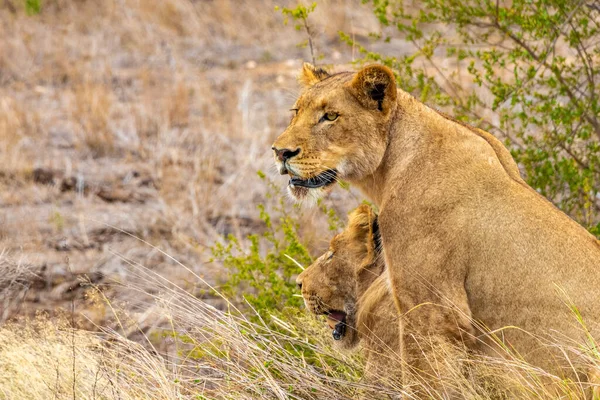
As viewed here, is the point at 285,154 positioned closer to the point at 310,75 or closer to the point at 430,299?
the point at 310,75

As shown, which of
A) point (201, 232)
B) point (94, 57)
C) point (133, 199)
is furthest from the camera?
point (94, 57)

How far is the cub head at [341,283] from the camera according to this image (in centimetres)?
480

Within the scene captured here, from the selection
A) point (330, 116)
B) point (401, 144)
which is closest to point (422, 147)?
point (401, 144)

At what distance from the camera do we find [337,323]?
4.87 meters

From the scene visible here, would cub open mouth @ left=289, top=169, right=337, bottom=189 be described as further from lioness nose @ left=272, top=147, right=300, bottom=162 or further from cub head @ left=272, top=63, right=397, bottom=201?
lioness nose @ left=272, top=147, right=300, bottom=162

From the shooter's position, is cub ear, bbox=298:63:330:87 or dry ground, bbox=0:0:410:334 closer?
cub ear, bbox=298:63:330:87

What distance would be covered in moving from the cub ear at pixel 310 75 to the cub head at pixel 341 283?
0.66 meters

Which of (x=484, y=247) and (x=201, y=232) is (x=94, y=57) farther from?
(x=484, y=247)

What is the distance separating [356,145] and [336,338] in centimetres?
111

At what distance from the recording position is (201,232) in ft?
27.6

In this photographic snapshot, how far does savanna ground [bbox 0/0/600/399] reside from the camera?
473 cm

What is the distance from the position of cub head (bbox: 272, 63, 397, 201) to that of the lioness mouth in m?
0.90

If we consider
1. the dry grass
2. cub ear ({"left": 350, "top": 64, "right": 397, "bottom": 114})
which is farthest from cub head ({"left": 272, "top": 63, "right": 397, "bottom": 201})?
the dry grass

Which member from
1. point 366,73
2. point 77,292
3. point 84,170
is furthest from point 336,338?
point 84,170
